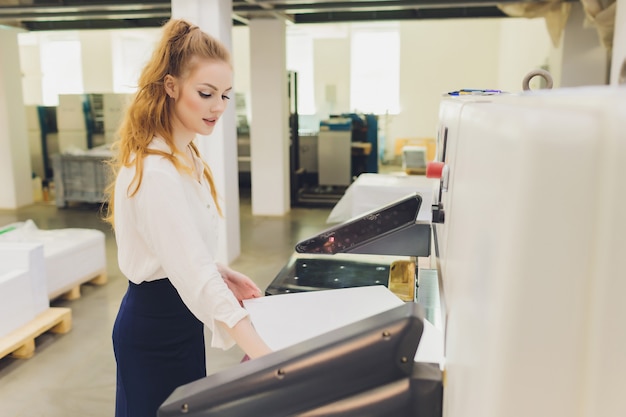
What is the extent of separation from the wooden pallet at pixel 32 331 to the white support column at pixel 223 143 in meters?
1.40

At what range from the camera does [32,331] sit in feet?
10.7

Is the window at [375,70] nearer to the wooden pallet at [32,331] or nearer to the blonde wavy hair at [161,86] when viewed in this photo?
the wooden pallet at [32,331]

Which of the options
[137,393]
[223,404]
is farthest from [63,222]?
[223,404]

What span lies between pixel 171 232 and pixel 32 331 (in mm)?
2662

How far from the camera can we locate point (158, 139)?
4.06 feet

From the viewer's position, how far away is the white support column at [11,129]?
7.34 meters

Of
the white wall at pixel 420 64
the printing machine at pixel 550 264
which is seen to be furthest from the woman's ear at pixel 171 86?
the white wall at pixel 420 64

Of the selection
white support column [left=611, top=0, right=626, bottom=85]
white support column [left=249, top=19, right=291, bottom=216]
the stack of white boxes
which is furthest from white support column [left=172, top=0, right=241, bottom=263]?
white support column [left=611, top=0, right=626, bottom=85]

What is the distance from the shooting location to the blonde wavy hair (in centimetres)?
121

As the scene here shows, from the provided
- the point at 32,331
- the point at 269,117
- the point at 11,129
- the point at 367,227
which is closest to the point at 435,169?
the point at 367,227

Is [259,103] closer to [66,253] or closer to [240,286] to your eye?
[66,253]

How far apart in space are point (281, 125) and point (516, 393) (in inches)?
263

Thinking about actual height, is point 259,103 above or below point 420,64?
below

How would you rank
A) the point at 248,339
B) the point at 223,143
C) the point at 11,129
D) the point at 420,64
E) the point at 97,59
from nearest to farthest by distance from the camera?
the point at 248,339
the point at 223,143
the point at 11,129
the point at 420,64
the point at 97,59
